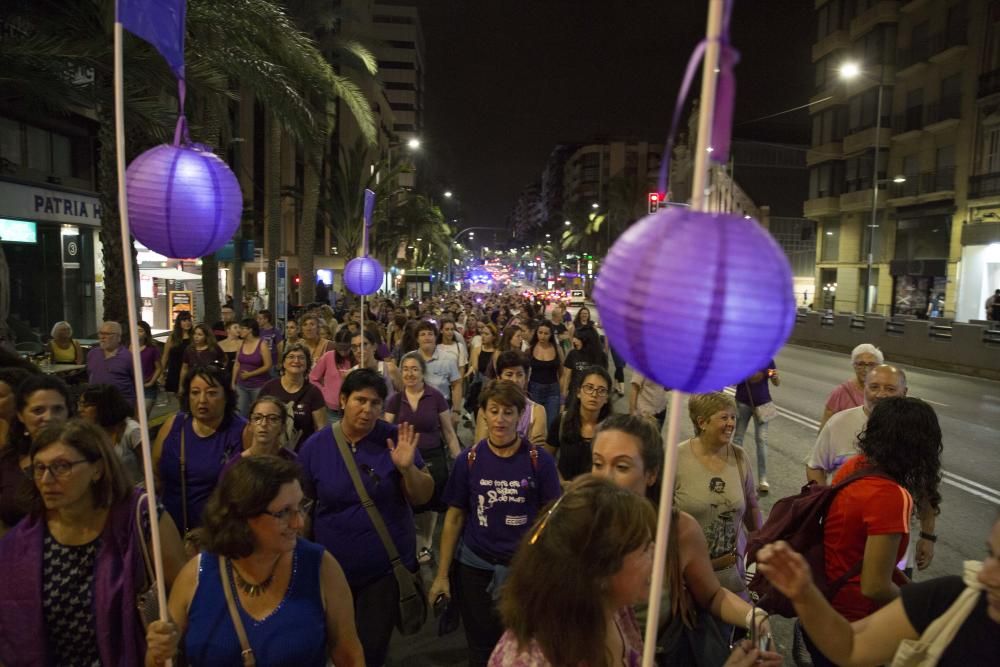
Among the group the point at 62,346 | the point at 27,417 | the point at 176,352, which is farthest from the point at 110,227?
the point at 27,417

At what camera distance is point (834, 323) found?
2578cm

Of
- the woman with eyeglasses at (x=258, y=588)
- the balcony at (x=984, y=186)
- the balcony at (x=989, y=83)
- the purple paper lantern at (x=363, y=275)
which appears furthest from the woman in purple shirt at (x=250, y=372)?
the balcony at (x=989, y=83)

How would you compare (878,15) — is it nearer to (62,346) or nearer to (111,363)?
(62,346)

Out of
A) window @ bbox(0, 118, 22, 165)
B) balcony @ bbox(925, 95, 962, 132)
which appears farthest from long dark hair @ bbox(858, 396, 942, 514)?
balcony @ bbox(925, 95, 962, 132)

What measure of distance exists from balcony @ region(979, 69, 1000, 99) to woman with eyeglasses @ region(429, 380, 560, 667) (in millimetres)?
30584

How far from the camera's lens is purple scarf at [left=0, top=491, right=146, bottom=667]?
2479 mm

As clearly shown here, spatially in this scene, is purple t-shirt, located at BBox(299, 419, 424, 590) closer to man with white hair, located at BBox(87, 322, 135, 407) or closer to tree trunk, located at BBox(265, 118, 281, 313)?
man with white hair, located at BBox(87, 322, 135, 407)

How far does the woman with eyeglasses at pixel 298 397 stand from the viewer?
5.58 meters

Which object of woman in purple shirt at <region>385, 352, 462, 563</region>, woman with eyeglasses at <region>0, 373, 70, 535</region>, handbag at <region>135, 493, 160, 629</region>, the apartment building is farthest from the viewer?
the apartment building

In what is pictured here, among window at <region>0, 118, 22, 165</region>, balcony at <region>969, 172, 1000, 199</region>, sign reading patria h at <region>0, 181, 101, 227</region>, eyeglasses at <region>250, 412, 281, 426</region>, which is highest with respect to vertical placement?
balcony at <region>969, 172, 1000, 199</region>

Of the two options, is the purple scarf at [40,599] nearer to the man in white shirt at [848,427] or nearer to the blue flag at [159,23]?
the blue flag at [159,23]

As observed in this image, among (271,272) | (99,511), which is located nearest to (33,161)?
(271,272)

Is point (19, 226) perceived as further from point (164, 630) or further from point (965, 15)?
point (965, 15)

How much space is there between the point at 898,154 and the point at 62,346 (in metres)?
36.0
